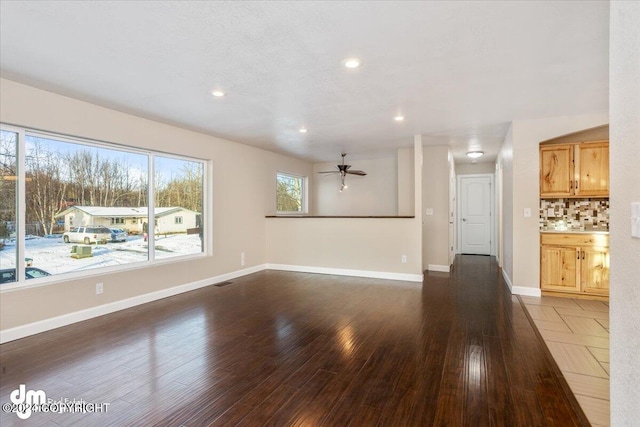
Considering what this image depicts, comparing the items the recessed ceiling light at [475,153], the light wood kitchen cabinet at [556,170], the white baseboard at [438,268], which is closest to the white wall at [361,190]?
the recessed ceiling light at [475,153]

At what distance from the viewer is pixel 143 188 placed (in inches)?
175

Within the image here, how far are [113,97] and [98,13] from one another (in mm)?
1658

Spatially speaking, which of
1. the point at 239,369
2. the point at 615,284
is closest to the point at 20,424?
the point at 239,369

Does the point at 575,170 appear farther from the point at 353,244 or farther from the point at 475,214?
the point at 475,214

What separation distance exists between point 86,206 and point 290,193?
4465 mm

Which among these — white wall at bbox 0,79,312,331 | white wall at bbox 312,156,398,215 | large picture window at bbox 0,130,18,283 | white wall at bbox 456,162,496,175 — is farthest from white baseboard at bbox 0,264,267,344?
white wall at bbox 456,162,496,175

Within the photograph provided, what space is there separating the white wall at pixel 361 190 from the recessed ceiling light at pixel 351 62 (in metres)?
4.92

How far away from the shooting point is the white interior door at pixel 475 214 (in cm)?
840

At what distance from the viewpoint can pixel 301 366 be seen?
253 cm

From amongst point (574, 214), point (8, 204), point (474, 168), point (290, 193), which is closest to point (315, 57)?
point (8, 204)

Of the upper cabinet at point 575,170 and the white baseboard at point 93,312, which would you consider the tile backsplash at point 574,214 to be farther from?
the white baseboard at point 93,312

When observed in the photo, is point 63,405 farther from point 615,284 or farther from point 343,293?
point 343,293

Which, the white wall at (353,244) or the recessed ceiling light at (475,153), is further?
the recessed ceiling light at (475,153)

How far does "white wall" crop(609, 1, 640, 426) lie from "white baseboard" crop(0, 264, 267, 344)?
14.4 feet
